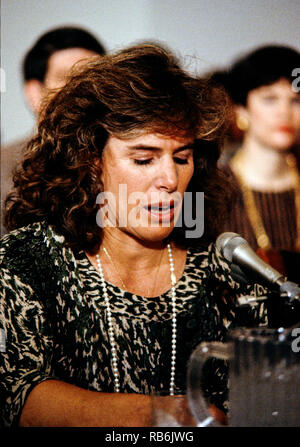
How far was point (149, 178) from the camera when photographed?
145 cm

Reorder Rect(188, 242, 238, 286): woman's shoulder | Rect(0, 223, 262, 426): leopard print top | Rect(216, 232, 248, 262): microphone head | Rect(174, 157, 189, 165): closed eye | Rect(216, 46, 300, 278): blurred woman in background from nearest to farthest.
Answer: Rect(216, 232, 248, 262): microphone head
Rect(0, 223, 262, 426): leopard print top
Rect(174, 157, 189, 165): closed eye
Rect(188, 242, 238, 286): woman's shoulder
Rect(216, 46, 300, 278): blurred woman in background

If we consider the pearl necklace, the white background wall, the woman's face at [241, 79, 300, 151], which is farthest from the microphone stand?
the woman's face at [241, 79, 300, 151]

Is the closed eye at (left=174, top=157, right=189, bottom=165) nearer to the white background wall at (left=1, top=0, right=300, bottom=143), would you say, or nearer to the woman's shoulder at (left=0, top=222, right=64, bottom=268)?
the woman's shoulder at (left=0, top=222, right=64, bottom=268)

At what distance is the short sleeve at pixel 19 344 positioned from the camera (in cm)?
124

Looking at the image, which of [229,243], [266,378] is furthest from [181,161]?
[266,378]

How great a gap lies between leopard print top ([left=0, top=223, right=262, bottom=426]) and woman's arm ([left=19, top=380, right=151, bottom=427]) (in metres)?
0.13

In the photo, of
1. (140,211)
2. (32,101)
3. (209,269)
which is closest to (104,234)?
(140,211)

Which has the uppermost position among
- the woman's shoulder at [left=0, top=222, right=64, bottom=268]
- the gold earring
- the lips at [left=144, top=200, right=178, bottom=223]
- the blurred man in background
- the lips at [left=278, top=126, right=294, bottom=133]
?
the blurred man in background

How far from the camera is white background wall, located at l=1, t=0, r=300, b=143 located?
2545 mm

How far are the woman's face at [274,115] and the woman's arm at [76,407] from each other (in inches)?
81.4

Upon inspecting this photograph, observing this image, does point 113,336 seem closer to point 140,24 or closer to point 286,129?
point 140,24

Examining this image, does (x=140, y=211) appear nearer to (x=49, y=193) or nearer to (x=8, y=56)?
(x=49, y=193)

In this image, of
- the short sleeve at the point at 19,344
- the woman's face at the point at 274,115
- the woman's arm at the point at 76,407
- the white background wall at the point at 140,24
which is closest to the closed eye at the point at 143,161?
the short sleeve at the point at 19,344

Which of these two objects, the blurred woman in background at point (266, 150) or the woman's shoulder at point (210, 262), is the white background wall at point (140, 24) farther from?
the woman's shoulder at point (210, 262)
